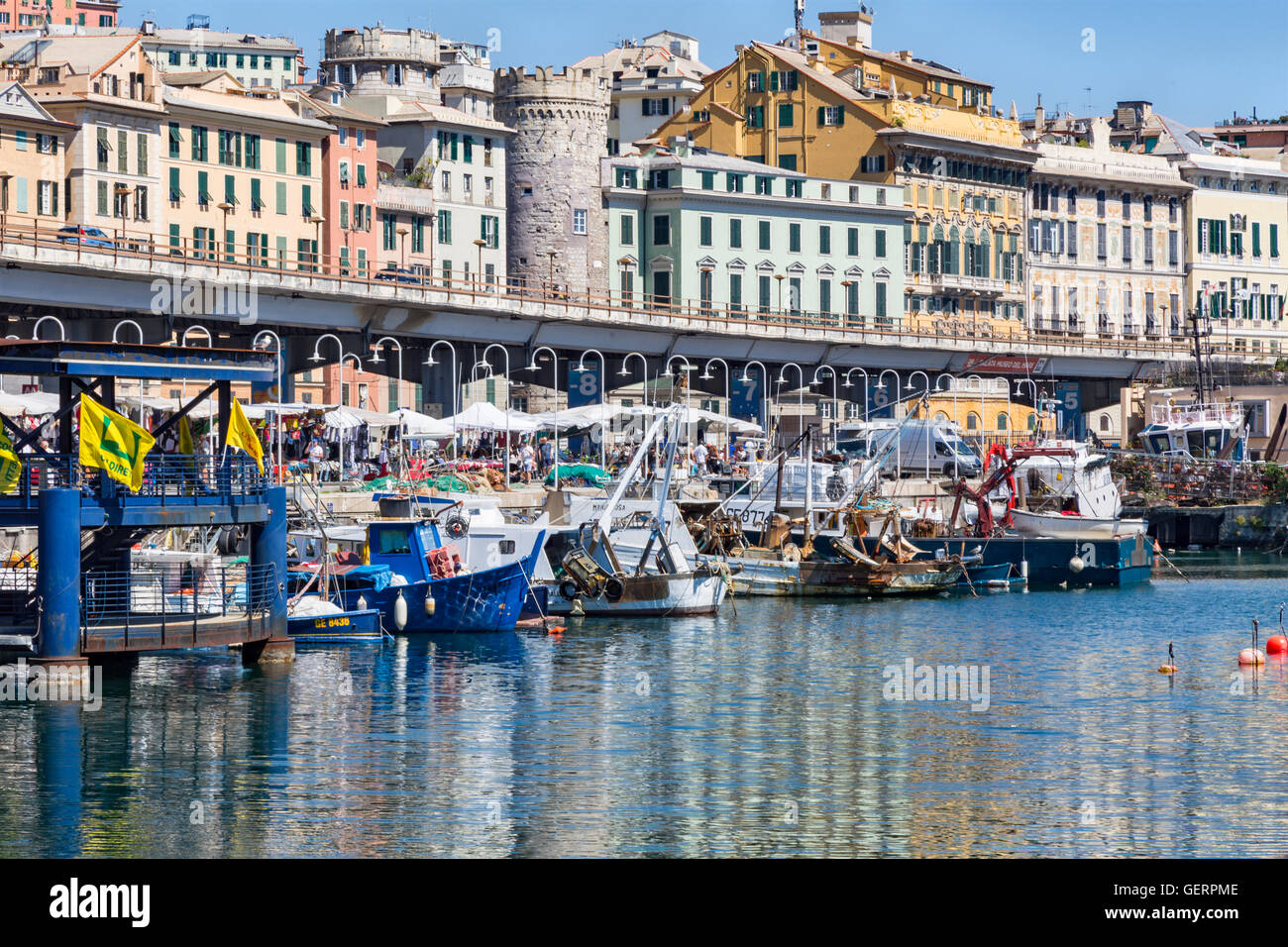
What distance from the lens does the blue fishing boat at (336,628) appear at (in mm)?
57781

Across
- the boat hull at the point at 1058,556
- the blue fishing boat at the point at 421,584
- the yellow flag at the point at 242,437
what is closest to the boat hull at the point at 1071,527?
the boat hull at the point at 1058,556

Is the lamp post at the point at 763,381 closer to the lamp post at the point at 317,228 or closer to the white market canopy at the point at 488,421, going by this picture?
the lamp post at the point at 317,228

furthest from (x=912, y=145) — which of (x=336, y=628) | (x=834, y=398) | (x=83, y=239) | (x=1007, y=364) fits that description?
(x=336, y=628)

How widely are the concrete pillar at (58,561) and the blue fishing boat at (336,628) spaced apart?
40.1ft

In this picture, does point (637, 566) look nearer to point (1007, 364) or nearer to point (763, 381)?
point (763, 381)

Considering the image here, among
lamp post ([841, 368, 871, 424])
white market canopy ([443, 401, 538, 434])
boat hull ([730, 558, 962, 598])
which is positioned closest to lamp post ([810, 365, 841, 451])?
lamp post ([841, 368, 871, 424])

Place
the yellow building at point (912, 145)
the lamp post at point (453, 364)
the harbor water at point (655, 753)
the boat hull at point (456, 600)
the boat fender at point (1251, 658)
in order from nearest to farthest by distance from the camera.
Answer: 1. the harbor water at point (655, 753)
2. the boat fender at point (1251, 658)
3. the boat hull at point (456, 600)
4. the lamp post at point (453, 364)
5. the yellow building at point (912, 145)

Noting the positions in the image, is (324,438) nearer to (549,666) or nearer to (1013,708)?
(549,666)

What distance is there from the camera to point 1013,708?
48688 millimetres

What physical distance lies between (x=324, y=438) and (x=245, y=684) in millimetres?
45022

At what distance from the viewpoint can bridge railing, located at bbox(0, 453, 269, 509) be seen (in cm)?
4597
